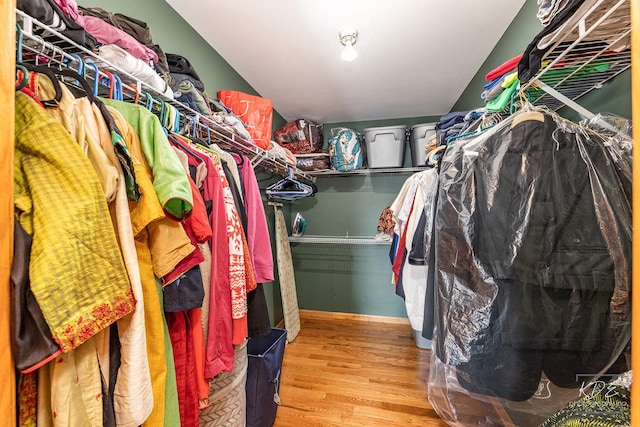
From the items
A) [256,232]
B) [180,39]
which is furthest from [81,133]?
[180,39]

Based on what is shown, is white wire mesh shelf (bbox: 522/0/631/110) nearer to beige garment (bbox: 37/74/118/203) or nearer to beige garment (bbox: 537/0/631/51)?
beige garment (bbox: 537/0/631/51)

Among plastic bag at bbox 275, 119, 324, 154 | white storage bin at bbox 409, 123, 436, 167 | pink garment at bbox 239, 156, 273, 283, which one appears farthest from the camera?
plastic bag at bbox 275, 119, 324, 154

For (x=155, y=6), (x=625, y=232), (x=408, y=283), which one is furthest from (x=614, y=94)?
(x=155, y=6)

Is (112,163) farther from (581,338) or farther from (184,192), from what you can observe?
(581,338)

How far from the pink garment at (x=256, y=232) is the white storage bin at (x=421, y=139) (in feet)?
5.69

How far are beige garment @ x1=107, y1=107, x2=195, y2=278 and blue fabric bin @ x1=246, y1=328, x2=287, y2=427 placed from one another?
873mm

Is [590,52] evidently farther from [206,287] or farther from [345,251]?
[345,251]

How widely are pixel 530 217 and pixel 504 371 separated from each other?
0.51 meters

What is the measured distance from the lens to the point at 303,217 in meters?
2.93

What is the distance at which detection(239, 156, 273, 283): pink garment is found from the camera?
1080 millimetres

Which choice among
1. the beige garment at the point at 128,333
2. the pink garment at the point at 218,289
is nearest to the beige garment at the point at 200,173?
the pink garment at the point at 218,289

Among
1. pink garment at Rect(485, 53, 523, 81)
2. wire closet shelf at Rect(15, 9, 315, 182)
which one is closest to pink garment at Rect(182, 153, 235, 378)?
wire closet shelf at Rect(15, 9, 315, 182)

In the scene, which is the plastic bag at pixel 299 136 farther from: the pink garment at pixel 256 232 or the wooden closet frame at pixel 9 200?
the wooden closet frame at pixel 9 200

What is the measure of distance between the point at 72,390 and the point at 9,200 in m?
0.36
